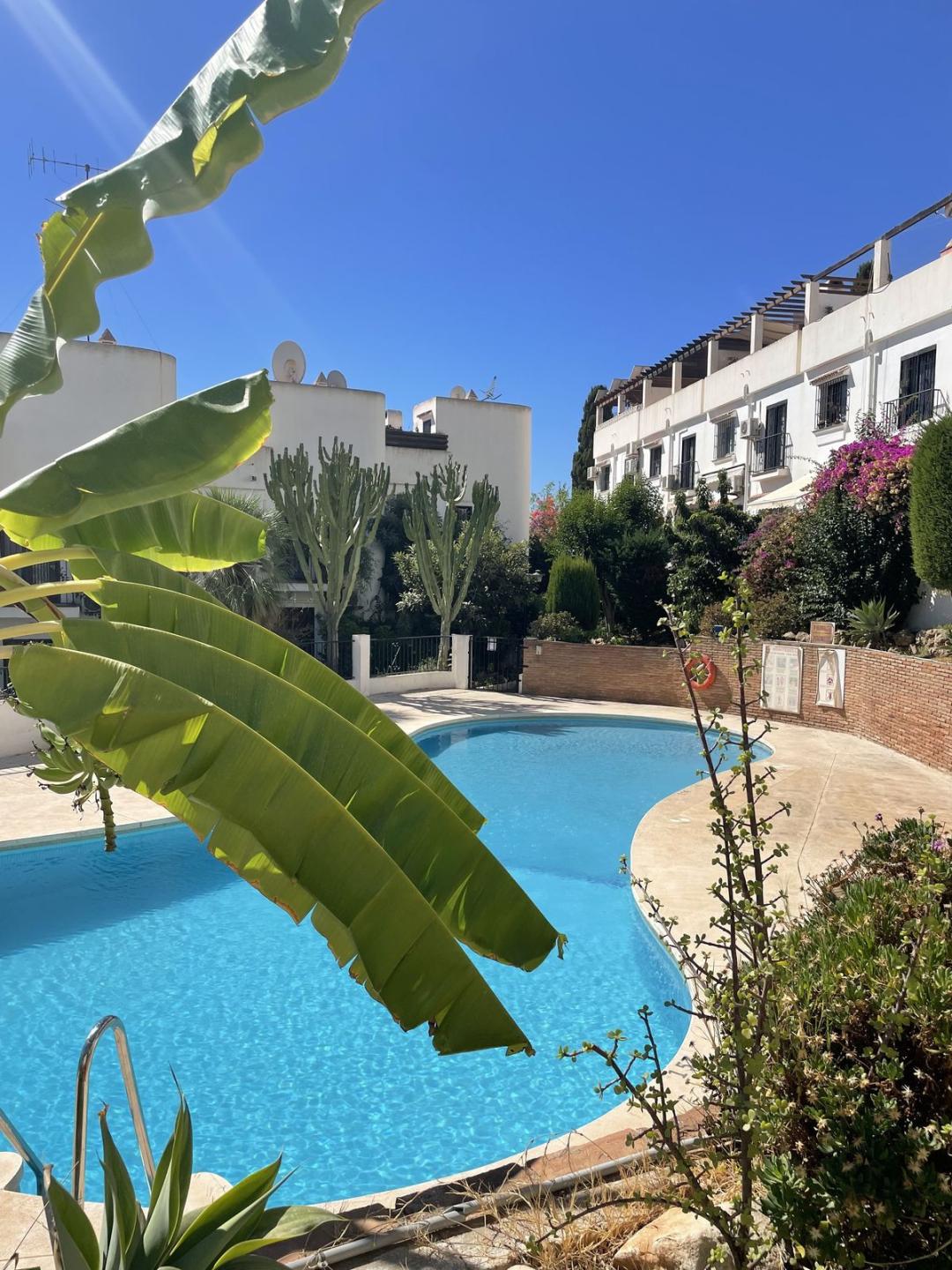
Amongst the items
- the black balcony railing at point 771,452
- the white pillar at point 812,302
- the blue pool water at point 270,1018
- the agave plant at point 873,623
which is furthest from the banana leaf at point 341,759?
the white pillar at point 812,302

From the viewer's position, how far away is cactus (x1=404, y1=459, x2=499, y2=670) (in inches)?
979

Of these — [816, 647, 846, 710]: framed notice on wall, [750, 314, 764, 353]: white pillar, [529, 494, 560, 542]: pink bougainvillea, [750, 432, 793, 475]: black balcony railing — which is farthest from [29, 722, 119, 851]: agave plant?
[750, 314, 764, 353]: white pillar

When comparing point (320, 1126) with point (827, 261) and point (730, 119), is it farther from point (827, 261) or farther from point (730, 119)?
point (827, 261)

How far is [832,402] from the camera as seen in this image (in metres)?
23.8

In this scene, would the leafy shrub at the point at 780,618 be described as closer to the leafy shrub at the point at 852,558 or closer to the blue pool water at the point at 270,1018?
the leafy shrub at the point at 852,558

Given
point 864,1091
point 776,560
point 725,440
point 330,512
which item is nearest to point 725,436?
point 725,440

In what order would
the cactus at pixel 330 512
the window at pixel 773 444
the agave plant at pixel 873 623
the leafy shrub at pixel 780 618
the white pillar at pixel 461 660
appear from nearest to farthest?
the agave plant at pixel 873 623 → the leafy shrub at pixel 780 618 → the cactus at pixel 330 512 → the white pillar at pixel 461 660 → the window at pixel 773 444

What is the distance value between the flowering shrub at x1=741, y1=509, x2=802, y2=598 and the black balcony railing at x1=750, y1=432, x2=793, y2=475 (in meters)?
4.17

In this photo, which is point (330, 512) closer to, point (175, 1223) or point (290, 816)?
point (175, 1223)

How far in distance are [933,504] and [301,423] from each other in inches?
788

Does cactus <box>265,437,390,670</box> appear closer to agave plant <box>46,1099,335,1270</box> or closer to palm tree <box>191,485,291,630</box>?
palm tree <box>191,485,291,630</box>

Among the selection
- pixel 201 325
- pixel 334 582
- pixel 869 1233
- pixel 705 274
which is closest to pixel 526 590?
pixel 334 582

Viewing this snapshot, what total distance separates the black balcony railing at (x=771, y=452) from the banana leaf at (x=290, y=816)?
25603 millimetres

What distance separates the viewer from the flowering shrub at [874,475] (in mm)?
18766
